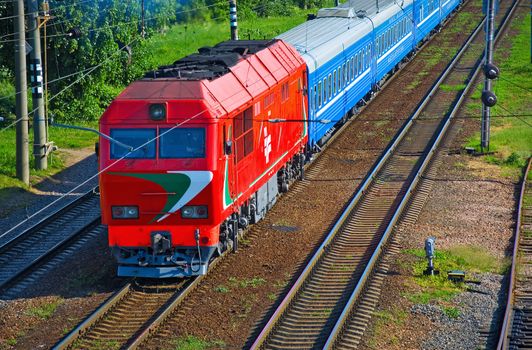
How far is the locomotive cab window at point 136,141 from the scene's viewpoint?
57.7 feet

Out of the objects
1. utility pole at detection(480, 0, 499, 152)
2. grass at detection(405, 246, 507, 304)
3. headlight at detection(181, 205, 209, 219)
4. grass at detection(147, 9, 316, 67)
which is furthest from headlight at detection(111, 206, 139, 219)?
grass at detection(147, 9, 316, 67)

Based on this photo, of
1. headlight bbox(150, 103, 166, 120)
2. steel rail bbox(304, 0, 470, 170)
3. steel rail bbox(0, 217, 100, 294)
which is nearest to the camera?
headlight bbox(150, 103, 166, 120)

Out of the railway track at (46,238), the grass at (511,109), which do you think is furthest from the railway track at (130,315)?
the grass at (511,109)

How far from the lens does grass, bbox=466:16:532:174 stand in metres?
29.3

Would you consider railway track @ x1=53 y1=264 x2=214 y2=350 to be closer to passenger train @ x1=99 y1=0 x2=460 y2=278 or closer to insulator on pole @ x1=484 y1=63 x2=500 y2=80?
passenger train @ x1=99 y1=0 x2=460 y2=278

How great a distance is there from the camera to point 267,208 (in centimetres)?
2300

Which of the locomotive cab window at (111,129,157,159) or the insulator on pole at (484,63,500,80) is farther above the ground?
the insulator on pole at (484,63,500,80)

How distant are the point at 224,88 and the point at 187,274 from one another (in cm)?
364

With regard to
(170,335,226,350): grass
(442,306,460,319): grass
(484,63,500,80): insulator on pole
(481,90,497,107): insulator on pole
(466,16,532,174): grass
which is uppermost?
(484,63,500,80): insulator on pole

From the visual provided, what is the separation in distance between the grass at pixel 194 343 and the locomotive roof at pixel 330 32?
12146mm

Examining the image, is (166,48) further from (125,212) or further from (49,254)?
(125,212)

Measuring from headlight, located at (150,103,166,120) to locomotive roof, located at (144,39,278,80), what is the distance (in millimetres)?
1144

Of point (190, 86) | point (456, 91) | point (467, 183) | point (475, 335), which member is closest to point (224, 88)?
point (190, 86)

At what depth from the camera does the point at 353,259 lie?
20109 mm
